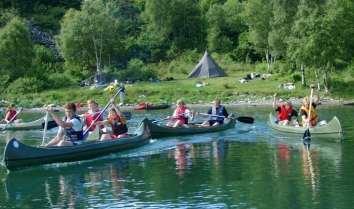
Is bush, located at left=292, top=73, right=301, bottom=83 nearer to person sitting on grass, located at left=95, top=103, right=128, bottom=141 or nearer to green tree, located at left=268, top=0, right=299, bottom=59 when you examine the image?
green tree, located at left=268, top=0, right=299, bottom=59

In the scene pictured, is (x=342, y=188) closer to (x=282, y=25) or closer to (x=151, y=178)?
(x=151, y=178)

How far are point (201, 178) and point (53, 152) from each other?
546 cm

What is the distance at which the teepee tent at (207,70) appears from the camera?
212 feet

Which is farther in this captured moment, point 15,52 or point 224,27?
point 224,27

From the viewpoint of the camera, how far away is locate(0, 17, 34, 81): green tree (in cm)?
6525

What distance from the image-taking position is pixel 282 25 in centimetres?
5781

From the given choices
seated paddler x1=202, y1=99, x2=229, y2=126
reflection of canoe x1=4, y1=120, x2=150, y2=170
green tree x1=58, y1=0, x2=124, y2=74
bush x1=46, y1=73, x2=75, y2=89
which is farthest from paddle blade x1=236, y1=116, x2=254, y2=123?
green tree x1=58, y1=0, x2=124, y2=74

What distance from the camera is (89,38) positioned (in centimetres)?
6781

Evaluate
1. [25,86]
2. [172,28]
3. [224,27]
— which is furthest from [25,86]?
[224,27]

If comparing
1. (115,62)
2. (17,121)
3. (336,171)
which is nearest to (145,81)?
(115,62)

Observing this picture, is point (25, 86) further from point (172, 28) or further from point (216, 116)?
point (216, 116)

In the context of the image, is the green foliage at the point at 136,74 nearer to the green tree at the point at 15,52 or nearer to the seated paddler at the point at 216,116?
the green tree at the point at 15,52

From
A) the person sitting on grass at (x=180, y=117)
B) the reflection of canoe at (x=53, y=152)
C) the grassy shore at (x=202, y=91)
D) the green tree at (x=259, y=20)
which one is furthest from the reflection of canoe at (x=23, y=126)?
the green tree at (x=259, y=20)

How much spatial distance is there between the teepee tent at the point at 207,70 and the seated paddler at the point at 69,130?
39126 millimetres
